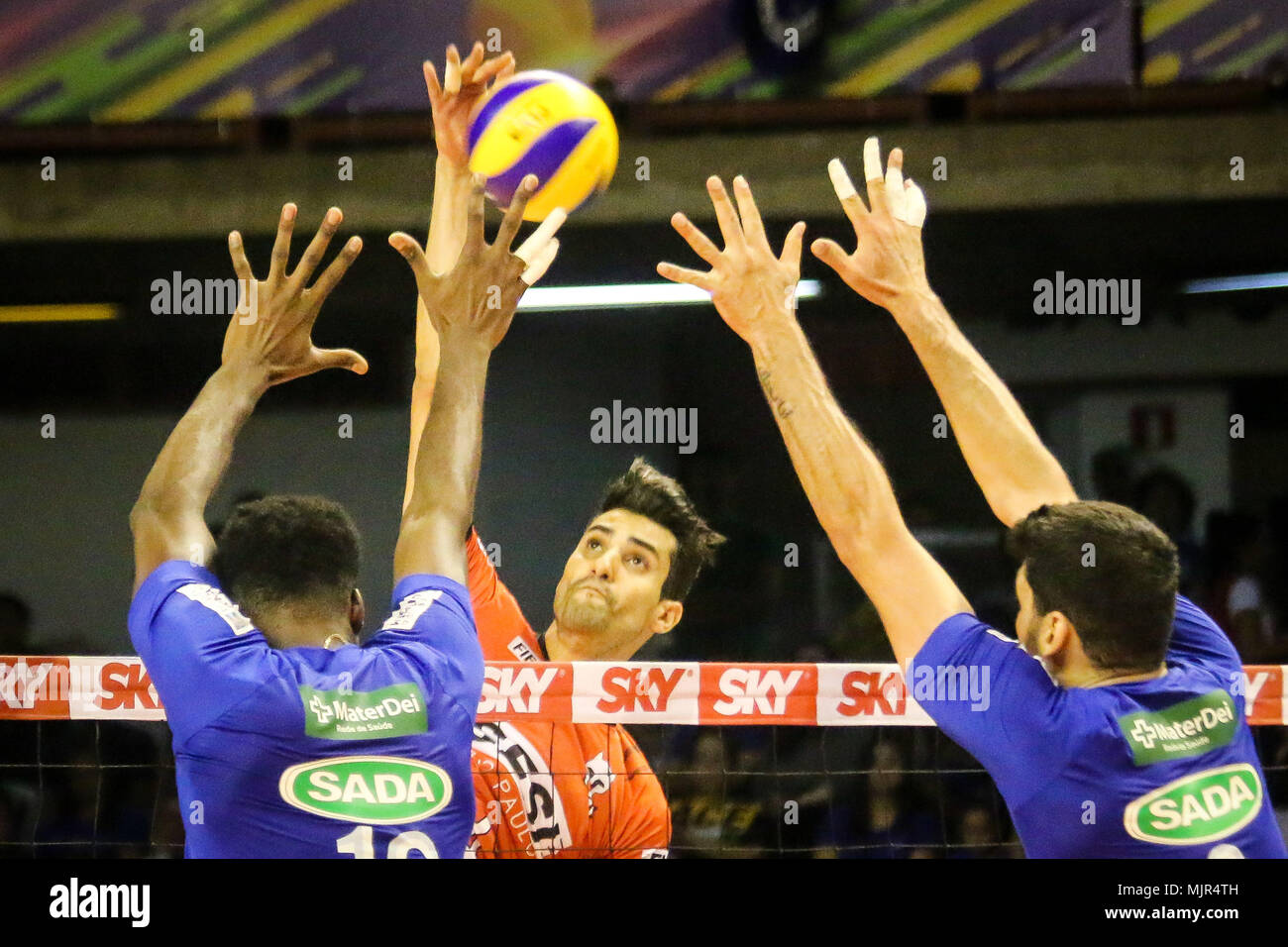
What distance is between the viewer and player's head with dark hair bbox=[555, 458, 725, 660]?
4.11 metres

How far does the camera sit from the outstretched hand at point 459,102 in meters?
3.62

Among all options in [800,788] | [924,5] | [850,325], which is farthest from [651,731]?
[924,5]

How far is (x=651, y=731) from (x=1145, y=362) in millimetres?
3147

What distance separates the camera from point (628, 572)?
4.12 m

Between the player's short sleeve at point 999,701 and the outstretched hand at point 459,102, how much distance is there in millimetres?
1964

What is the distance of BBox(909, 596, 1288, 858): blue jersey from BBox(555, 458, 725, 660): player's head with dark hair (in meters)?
1.38

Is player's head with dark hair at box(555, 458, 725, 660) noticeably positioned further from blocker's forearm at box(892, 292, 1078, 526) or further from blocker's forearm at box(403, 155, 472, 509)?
blocker's forearm at box(892, 292, 1078, 526)

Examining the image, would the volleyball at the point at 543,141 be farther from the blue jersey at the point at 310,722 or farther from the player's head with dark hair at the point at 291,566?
the blue jersey at the point at 310,722

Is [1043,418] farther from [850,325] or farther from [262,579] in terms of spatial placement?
[262,579]

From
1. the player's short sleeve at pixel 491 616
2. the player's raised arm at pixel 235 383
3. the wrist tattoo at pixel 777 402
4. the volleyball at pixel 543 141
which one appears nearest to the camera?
the player's raised arm at pixel 235 383

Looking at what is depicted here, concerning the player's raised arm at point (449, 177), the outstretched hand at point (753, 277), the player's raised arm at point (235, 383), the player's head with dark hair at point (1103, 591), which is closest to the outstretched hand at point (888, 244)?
the outstretched hand at point (753, 277)

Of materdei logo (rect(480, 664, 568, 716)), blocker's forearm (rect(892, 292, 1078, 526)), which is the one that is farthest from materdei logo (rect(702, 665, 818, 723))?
blocker's forearm (rect(892, 292, 1078, 526))

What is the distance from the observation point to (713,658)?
6.38m

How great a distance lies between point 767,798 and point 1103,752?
2.99 m
